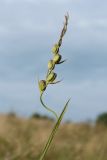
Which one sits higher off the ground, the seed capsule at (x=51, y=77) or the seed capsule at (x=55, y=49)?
the seed capsule at (x=55, y=49)

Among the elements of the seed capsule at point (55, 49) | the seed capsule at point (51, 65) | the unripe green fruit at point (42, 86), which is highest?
the seed capsule at point (55, 49)

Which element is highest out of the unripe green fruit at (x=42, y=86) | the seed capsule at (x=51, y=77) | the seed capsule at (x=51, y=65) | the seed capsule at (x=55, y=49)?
the seed capsule at (x=55, y=49)

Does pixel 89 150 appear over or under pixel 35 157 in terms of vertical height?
over

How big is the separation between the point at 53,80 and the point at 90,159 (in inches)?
291

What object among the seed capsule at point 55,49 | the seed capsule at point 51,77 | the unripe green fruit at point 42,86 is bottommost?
the unripe green fruit at point 42,86

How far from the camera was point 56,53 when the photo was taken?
1.17 metres

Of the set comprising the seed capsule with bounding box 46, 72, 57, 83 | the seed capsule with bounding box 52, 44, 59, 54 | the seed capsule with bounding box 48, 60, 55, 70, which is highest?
the seed capsule with bounding box 52, 44, 59, 54

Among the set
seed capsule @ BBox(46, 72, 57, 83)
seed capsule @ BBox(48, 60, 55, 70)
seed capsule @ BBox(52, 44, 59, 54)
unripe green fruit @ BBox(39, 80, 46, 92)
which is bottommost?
unripe green fruit @ BBox(39, 80, 46, 92)

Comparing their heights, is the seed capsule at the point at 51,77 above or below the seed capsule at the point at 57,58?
below

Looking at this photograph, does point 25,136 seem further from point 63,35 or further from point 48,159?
point 63,35

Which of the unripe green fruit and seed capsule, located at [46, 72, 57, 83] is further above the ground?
seed capsule, located at [46, 72, 57, 83]

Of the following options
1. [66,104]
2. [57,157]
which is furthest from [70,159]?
[66,104]

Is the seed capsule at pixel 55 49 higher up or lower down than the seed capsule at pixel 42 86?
higher up

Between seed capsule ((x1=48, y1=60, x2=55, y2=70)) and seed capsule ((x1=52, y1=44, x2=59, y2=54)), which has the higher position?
seed capsule ((x1=52, y1=44, x2=59, y2=54))
